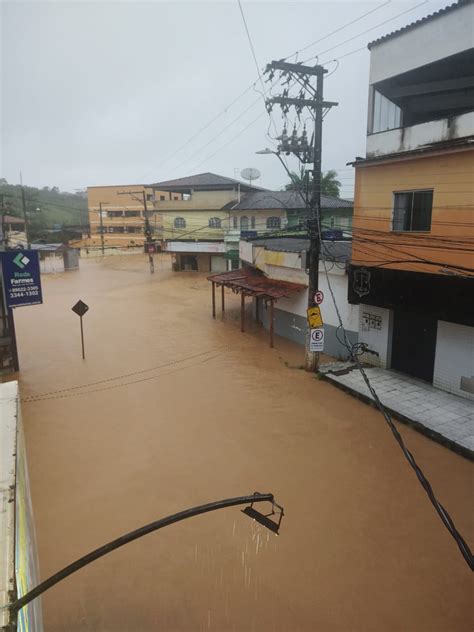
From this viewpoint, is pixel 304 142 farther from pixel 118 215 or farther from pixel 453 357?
pixel 118 215

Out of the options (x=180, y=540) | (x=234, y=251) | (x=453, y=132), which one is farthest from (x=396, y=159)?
(x=234, y=251)

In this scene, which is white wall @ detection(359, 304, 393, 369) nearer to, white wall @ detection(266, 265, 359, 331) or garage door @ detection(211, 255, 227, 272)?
white wall @ detection(266, 265, 359, 331)

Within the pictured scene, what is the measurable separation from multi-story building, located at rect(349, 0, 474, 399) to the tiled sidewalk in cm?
52

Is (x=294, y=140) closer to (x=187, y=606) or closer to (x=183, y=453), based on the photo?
(x=183, y=453)

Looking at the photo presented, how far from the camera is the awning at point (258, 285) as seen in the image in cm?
1675

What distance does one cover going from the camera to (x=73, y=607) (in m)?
5.68

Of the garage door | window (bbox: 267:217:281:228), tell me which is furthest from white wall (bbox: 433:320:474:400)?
the garage door

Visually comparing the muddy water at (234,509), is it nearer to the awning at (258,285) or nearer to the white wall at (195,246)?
the awning at (258,285)

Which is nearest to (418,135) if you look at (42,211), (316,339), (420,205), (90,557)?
(420,205)

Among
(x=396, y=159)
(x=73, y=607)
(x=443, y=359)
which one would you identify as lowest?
(x=73, y=607)

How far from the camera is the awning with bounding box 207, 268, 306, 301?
1675 cm

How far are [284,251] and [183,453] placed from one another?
416 inches

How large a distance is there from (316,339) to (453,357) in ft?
12.9

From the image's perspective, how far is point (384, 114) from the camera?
12891 millimetres
